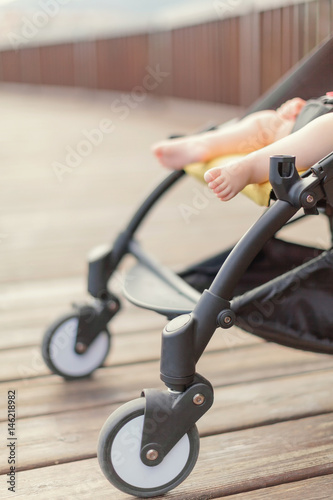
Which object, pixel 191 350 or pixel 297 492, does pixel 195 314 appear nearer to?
pixel 191 350

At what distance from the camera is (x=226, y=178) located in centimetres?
92

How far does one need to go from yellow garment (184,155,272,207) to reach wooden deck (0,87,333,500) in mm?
386

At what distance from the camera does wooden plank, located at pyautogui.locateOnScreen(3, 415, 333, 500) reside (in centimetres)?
93

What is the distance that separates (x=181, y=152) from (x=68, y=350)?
1.44 ft

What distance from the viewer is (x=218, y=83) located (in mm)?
5418

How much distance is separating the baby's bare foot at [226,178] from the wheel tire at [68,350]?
1.54ft

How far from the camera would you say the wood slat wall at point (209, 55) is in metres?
4.27

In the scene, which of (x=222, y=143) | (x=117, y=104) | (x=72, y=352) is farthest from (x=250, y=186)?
(x=117, y=104)

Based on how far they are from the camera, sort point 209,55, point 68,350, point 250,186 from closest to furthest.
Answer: point 250,186
point 68,350
point 209,55

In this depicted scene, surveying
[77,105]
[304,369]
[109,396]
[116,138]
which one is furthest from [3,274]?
[77,105]

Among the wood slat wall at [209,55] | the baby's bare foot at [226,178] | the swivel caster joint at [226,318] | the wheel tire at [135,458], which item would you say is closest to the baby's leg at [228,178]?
the baby's bare foot at [226,178]

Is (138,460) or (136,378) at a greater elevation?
(138,460)

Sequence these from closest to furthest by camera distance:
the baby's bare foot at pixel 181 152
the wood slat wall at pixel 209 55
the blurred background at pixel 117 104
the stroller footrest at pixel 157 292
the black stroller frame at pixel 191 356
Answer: the black stroller frame at pixel 191 356
the stroller footrest at pixel 157 292
the baby's bare foot at pixel 181 152
the blurred background at pixel 117 104
the wood slat wall at pixel 209 55

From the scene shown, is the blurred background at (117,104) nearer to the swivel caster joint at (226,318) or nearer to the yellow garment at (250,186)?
the yellow garment at (250,186)
